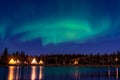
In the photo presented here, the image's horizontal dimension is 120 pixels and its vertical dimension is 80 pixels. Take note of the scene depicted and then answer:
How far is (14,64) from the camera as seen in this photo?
19288 centimetres

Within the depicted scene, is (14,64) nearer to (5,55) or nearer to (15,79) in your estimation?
(5,55)

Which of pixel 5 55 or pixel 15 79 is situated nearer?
pixel 15 79

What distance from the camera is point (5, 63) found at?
7766 inches

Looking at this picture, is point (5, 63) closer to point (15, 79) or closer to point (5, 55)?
point (5, 55)

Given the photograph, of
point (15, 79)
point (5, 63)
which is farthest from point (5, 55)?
point (15, 79)

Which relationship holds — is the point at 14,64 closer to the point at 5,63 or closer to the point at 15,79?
the point at 5,63

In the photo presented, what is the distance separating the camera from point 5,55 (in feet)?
636

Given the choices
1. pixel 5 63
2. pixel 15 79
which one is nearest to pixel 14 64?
pixel 5 63

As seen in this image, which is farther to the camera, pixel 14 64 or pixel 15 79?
pixel 14 64

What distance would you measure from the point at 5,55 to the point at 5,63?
6243 millimetres

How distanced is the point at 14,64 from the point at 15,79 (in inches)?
5286

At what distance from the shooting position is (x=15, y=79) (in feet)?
198

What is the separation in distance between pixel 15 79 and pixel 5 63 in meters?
140

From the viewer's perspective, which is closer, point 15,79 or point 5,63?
point 15,79
